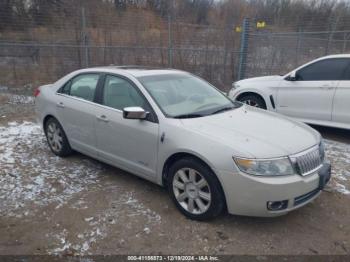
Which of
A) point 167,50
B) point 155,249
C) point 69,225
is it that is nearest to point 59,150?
point 69,225

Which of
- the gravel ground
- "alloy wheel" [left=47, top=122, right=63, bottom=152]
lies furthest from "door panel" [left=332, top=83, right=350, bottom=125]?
"alloy wheel" [left=47, top=122, right=63, bottom=152]

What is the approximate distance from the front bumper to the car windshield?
1009 mm

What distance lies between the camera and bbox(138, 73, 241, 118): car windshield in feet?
12.6

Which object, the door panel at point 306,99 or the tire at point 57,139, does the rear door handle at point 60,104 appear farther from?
the door panel at point 306,99

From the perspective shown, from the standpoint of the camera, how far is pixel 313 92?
21.1 ft

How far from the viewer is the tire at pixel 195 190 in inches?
127

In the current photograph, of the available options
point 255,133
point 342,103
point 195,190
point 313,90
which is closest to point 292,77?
point 313,90

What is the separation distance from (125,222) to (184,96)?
66.2 inches

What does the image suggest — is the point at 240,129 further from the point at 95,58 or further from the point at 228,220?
the point at 95,58

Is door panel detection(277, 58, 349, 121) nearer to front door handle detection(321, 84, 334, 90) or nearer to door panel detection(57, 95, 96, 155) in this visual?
front door handle detection(321, 84, 334, 90)

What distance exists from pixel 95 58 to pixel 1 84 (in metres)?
3.09

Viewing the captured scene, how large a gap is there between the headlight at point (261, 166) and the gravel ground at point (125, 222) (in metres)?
0.68

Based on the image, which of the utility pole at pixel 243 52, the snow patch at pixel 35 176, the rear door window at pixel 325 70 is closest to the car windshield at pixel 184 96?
the snow patch at pixel 35 176

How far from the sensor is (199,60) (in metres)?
11.6
